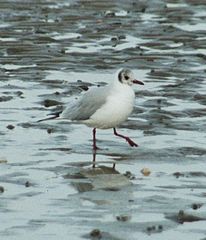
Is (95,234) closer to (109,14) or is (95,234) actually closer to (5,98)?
(5,98)

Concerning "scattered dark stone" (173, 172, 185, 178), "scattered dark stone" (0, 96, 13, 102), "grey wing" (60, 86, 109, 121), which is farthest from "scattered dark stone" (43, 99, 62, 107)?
"scattered dark stone" (173, 172, 185, 178)

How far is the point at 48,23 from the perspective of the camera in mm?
25562

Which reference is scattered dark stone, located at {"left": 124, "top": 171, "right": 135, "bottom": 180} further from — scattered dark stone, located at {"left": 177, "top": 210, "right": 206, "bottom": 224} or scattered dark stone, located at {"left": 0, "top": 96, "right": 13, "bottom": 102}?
scattered dark stone, located at {"left": 0, "top": 96, "right": 13, "bottom": 102}

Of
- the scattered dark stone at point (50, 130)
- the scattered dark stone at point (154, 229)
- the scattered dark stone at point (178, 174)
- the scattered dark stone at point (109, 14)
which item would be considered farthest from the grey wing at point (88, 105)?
the scattered dark stone at point (109, 14)

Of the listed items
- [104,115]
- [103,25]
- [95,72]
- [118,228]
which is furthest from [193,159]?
[103,25]

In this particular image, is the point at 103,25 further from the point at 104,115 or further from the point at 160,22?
the point at 104,115

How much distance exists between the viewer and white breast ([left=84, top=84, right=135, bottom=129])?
44.4ft

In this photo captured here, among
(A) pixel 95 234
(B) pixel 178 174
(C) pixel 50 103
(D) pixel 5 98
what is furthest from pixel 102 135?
(A) pixel 95 234

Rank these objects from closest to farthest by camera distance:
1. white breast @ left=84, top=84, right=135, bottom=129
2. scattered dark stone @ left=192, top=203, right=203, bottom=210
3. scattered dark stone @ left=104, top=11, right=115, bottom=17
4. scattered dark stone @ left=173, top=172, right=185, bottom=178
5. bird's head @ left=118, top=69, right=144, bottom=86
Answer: scattered dark stone @ left=192, top=203, right=203, bottom=210 → scattered dark stone @ left=173, top=172, right=185, bottom=178 → white breast @ left=84, top=84, right=135, bottom=129 → bird's head @ left=118, top=69, right=144, bottom=86 → scattered dark stone @ left=104, top=11, right=115, bottom=17

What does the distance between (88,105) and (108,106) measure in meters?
0.30

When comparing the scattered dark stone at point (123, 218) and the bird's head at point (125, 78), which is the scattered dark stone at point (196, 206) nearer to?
the scattered dark stone at point (123, 218)

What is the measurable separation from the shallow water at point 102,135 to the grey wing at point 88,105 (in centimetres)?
35

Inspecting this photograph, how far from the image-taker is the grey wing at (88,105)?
13.6 meters

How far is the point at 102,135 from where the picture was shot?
1465 centimetres
